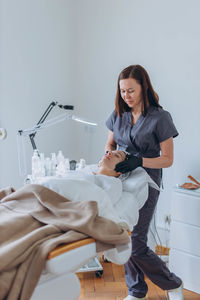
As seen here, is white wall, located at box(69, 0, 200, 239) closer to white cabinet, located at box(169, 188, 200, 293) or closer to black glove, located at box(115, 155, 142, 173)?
white cabinet, located at box(169, 188, 200, 293)

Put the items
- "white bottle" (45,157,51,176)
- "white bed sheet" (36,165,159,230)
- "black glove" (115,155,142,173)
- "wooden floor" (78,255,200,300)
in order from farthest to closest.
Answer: "white bottle" (45,157,51,176)
"wooden floor" (78,255,200,300)
"black glove" (115,155,142,173)
"white bed sheet" (36,165,159,230)

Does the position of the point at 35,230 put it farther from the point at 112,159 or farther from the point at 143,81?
the point at 143,81

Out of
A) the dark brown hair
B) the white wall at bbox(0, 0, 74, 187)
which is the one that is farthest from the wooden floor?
the dark brown hair

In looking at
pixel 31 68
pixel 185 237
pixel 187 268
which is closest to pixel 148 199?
pixel 185 237

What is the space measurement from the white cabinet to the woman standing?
0.64ft

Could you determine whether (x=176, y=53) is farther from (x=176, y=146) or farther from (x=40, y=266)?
(x=40, y=266)

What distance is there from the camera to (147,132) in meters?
1.67

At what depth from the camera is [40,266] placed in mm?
901

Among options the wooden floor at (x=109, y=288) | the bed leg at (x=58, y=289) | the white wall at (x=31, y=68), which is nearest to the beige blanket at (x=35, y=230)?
the bed leg at (x=58, y=289)

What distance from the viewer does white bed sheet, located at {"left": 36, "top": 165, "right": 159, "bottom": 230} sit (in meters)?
→ 1.22

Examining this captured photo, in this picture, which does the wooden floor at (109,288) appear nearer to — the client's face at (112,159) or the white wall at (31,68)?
the client's face at (112,159)

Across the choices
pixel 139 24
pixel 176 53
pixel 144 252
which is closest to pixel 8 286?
pixel 144 252

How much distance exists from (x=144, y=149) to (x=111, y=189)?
0.43 metres

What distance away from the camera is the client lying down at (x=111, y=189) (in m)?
1.22
